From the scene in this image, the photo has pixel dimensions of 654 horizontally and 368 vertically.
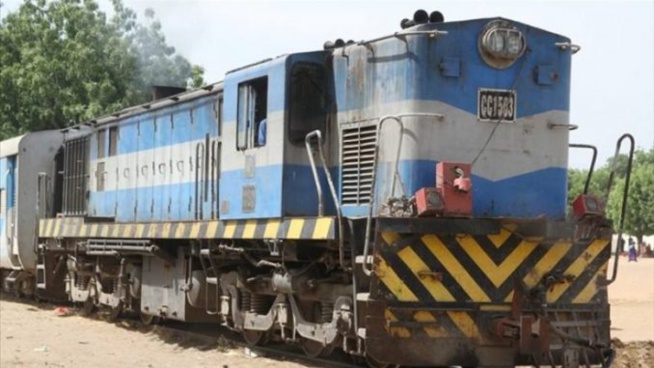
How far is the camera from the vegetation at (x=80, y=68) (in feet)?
99.3

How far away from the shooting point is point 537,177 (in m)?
9.52

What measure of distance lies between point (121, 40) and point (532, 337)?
2507 centimetres

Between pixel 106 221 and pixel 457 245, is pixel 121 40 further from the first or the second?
pixel 457 245

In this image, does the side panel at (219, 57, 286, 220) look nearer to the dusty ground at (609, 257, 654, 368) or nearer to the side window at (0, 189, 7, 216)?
the dusty ground at (609, 257, 654, 368)

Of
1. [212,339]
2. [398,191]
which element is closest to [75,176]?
[212,339]

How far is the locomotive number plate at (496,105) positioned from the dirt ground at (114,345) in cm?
346

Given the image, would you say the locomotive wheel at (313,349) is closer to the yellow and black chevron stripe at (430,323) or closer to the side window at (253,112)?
the yellow and black chevron stripe at (430,323)

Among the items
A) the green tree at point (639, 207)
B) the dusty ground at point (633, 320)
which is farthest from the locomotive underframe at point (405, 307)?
the green tree at point (639, 207)

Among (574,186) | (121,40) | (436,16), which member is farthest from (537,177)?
(574,186)

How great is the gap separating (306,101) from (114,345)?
4913 mm

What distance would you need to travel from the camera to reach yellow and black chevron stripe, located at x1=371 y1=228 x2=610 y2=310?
859 cm

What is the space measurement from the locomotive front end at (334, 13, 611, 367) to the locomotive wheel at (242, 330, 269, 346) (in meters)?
2.73

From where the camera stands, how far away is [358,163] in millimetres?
9586

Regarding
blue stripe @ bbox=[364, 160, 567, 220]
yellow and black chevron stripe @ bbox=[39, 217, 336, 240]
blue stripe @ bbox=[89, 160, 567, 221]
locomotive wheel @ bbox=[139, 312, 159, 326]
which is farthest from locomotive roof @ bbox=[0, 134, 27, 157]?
blue stripe @ bbox=[364, 160, 567, 220]
